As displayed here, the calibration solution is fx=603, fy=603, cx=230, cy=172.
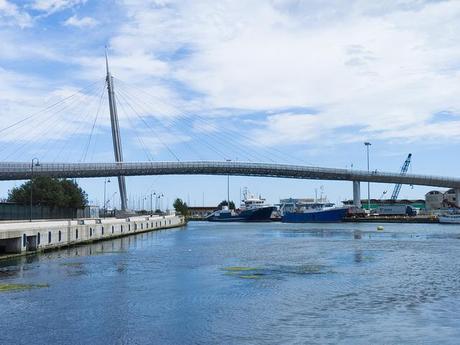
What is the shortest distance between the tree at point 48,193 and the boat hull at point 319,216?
7265 cm

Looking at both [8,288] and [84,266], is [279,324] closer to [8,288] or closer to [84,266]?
[8,288]

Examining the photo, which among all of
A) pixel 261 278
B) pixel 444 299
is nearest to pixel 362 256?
pixel 261 278

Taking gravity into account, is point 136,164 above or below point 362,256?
above

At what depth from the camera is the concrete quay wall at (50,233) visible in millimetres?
38531

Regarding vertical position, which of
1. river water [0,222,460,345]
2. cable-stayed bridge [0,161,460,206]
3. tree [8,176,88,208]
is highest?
cable-stayed bridge [0,161,460,206]

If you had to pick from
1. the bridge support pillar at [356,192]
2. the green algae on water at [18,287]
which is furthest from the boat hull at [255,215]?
the green algae on water at [18,287]

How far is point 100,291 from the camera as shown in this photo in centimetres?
2466

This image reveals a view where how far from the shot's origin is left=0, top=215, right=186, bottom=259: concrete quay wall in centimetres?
3853

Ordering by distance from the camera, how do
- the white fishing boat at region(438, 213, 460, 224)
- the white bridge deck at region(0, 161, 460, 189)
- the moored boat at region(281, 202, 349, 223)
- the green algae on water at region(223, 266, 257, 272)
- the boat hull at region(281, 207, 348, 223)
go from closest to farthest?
the green algae on water at region(223, 266, 257, 272) < the white bridge deck at region(0, 161, 460, 189) < the white fishing boat at region(438, 213, 460, 224) < the boat hull at region(281, 207, 348, 223) < the moored boat at region(281, 202, 349, 223)

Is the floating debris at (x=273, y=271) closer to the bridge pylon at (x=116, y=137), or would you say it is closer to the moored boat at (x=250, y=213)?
the bridge pylon at (x=116, y=137)

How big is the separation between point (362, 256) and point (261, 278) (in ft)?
45.8

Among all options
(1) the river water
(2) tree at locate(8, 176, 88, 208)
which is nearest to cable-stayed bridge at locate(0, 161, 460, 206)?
(2) tree at locate(8, 176, 88, 208)

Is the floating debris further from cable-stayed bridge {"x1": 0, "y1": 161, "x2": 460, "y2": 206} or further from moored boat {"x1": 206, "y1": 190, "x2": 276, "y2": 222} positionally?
moored boat {"x1": 206, "y1": 190, "x2": 276, "y2": 222}

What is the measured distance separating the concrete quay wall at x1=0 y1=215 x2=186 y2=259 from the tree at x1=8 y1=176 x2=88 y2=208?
278 inches
